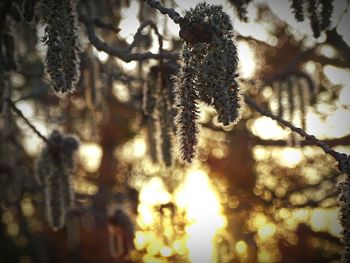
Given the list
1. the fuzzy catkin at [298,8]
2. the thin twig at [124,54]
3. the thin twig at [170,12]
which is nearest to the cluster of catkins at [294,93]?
the fuzzy catkin at [298,8]

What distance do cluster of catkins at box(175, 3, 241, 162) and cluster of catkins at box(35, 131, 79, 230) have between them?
122cm

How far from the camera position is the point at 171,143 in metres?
1.91

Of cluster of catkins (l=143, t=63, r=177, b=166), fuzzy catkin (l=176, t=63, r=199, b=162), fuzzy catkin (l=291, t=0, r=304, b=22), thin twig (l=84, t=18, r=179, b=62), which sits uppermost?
fuzzy catkin (l=291, t=0, r=304, b=22)

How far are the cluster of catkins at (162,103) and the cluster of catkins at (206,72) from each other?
47 cm

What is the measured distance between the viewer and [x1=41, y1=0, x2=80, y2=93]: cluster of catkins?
1.40 metres

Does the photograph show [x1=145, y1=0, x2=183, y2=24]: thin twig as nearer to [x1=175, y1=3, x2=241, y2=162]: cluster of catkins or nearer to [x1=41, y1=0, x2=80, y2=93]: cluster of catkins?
[x1=175, y1=3, x2=241, y2=162]: cluster of catkins

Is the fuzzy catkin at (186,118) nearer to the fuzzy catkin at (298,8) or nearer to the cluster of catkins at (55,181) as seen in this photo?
the fuzzy catkin at (298,8)

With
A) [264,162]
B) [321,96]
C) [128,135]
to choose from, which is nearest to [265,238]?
[264,162]

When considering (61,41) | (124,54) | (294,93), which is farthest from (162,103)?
(294,93)

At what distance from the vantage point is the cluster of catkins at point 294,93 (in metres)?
2.75

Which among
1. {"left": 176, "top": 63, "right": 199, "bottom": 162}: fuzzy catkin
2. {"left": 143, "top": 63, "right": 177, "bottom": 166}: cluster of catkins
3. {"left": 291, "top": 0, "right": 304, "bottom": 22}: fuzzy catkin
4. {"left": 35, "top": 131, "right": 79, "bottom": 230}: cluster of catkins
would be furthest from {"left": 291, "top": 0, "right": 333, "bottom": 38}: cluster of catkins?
{"left": 35, "top": 131, "right": 79, "bottom": 230}: cluster of catkins

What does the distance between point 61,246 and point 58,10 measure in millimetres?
12804

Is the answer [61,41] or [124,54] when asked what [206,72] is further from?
[124,54]

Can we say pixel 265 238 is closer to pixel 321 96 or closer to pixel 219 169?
pixel 219 169
